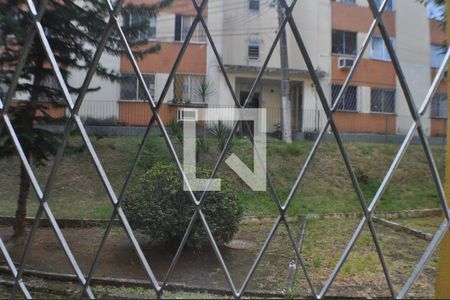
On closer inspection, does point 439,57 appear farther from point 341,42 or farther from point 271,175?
point 341,42

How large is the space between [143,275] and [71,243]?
1.94 metres

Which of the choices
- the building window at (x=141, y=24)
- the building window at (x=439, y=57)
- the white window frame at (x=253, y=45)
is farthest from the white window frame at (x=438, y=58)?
the white window frame at (x=253, y=45)

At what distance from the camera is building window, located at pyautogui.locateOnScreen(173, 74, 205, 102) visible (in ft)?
15.9

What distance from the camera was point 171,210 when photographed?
4.83 m

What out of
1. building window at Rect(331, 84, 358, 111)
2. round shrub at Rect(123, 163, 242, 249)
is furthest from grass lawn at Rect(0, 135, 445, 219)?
building window at Rect(331, 84, 358, 111)

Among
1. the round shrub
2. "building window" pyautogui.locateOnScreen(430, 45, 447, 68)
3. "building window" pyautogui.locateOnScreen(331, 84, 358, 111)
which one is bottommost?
the round shrub

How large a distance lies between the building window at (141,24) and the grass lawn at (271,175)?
1.51m

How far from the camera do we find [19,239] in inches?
207

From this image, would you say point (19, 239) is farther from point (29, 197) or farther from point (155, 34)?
point (155, 34)

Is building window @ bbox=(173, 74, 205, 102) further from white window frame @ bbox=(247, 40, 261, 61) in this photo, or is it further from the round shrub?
white window frame @ bbox=(247, 40, 261, 61)

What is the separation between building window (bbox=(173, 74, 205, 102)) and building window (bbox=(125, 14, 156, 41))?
2.48ft

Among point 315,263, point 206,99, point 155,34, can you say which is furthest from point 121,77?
point 315,263

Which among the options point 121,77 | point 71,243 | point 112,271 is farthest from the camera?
point 71,243

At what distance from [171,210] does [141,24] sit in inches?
100
